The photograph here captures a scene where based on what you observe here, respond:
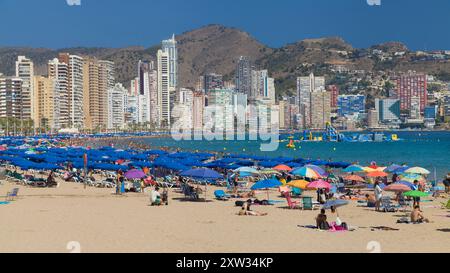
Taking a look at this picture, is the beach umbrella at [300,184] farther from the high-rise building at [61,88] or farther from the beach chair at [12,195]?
the high-rise building at [61,88]

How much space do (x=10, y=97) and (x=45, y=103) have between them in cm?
1055

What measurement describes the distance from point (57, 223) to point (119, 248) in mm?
4708

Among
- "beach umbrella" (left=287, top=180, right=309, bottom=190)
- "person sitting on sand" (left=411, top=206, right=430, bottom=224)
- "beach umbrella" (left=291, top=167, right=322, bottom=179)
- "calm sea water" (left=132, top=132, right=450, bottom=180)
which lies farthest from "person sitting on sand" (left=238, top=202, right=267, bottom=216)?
"calm sea water" (left=132, top=132, right=450, bottom=180)

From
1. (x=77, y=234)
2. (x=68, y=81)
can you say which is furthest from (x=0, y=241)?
(x=68, y=81)

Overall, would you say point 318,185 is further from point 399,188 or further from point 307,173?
point 307,173

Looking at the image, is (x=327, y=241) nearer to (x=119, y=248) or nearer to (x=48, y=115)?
(x=119, y=248)

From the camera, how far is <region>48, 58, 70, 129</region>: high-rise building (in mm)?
173625

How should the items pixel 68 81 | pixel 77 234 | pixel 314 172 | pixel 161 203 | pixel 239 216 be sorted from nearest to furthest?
pixel 77 234
pixel 239 216
pixel 161 203
pixel 314 172
pixel 68 81

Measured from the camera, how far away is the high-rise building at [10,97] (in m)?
159

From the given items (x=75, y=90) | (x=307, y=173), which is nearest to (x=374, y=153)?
(x=307, y=173)

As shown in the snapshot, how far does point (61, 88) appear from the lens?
179 m

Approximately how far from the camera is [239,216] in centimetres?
1933

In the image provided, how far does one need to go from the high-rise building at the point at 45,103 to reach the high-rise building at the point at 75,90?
905 centimetres

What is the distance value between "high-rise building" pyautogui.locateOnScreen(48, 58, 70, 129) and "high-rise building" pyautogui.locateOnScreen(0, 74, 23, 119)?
13.4 m
